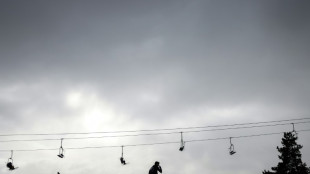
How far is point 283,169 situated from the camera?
40.1m

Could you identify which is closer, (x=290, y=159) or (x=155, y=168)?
(x=155, y=168)

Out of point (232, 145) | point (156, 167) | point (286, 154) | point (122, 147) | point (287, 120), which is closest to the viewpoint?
point (156, 167)

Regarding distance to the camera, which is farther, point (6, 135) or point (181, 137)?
point (6, 135)

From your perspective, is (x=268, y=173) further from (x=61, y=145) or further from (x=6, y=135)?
(x=6, y=135)

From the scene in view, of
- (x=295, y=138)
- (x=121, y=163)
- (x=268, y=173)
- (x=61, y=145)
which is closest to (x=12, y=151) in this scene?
(x=61, y=145)

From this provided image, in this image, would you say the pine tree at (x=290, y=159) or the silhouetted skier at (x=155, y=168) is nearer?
the silhouetted skier at (x=155, y=168)

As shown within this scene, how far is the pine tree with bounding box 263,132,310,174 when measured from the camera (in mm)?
39094

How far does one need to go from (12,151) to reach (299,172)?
3449 centimetres

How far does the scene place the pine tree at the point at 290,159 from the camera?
128ft

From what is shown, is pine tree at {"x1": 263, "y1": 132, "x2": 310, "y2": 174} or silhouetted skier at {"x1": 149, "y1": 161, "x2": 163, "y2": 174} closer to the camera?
silhouetted skier at {"x1": 149, "y1": 161, "x2": 163, "y2": 174}

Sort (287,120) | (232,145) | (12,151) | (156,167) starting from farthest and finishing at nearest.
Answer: (12,151)
(232,145)
(287,120)
(156,167)

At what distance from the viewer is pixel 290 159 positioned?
4050 cm

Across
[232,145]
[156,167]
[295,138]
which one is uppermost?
[295,138]

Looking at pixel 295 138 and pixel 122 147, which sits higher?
pixel 295 138
